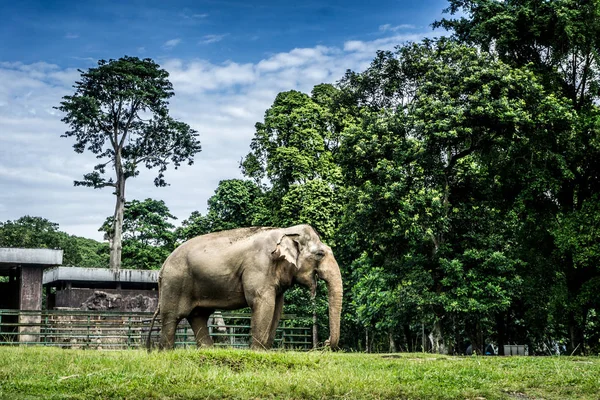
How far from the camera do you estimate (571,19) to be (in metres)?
27.6

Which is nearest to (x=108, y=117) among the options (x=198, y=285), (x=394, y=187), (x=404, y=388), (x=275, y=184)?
(x=275, y=184)

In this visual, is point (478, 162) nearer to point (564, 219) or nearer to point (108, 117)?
point (564, 219)

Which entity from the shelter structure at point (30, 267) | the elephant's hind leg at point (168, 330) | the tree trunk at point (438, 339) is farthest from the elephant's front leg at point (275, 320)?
the shelter structure at point (30, 267)

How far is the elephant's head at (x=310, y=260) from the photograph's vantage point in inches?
554

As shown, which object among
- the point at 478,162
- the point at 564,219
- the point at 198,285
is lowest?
the point at 198,285

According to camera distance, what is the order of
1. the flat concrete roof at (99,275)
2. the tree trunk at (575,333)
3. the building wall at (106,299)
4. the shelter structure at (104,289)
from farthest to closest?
the flat concrete roof at (99,275) < the shelter structure at (104,289) < the building wall at (106,299) < the tree trunk at (575,333)

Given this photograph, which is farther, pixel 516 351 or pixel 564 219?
pixel 516 351

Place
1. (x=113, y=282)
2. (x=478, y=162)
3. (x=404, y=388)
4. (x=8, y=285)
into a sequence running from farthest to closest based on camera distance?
(x=8, y=285) → (x=113, y=282) → (x=478, y=162) → (x=404, y=388)

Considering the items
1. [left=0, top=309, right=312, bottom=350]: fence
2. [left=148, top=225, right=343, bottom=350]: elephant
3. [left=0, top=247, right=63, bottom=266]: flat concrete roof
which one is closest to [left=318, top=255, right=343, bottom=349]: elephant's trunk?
[left=148, top=225, right=343, bottom=350]: elephant

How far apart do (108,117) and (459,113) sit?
30280 millimetres

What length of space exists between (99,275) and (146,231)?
63.1ft

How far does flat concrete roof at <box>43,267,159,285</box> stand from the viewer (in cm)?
3519

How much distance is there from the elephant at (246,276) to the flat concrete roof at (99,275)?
21799 millimetres

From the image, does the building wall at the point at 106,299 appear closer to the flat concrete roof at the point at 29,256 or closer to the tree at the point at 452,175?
the flat concrete roof at the point at 29,256
